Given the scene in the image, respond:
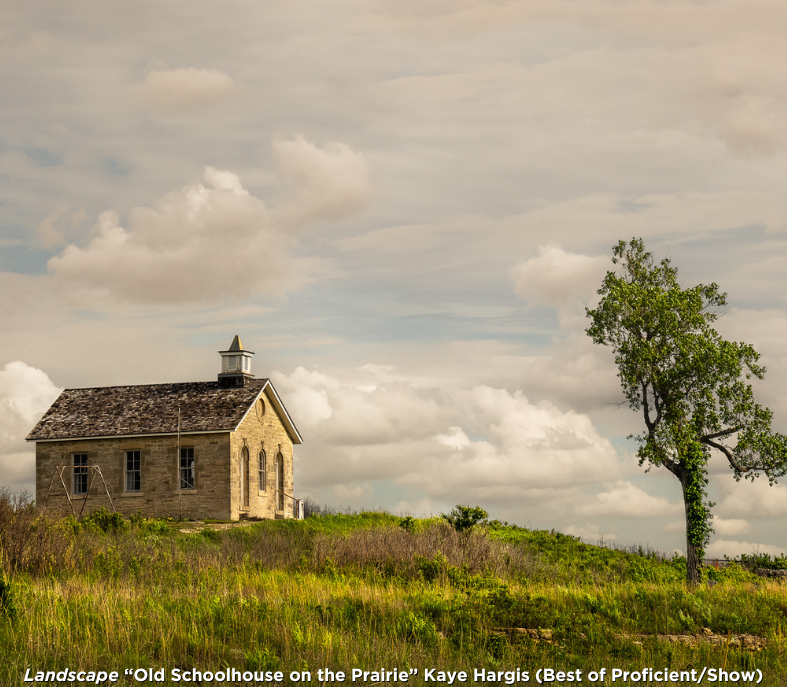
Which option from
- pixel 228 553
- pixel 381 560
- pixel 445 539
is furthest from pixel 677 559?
pixel 228 553

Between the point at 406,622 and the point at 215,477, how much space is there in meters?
24.5

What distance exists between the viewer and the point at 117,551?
62.6 feet

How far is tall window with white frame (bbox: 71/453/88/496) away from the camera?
37.9 metres

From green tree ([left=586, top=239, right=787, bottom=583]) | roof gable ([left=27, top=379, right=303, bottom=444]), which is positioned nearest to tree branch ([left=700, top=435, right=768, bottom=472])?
green tree ([left=586, top=239, right=787, bottom=583])

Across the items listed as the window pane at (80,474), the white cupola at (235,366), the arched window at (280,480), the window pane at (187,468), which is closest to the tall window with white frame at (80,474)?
the window pane at (80,474)

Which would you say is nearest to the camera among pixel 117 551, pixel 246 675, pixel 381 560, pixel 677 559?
pixel 246 675

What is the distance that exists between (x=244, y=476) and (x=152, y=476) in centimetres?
Answer: 415

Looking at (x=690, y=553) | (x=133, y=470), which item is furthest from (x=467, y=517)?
(x=133, y=470)

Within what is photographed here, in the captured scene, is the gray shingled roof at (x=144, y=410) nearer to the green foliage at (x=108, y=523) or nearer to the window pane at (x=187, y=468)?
the window pane at (x=187, y=468)

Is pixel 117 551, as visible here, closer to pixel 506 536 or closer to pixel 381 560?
pixel 381 560

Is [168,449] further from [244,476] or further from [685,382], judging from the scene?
[685,382]

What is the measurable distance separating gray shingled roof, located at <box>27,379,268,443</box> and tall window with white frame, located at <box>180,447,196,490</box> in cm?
102

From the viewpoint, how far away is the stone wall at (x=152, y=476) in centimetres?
3600

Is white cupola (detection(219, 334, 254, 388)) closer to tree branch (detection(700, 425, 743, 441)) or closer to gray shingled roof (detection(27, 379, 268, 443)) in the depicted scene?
gray shingled roof (detection(27, 379, 268, 443))
